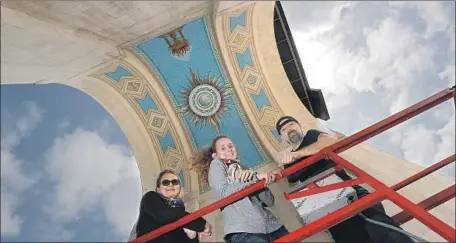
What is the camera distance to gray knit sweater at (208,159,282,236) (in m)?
2.41

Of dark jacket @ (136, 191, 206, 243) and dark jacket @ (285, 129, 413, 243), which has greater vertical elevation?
dark jacket @ (136, 191, 206, 243)

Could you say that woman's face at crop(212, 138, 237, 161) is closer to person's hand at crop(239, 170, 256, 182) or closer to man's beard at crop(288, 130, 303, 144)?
person's hand at crop(239, 170, 256, 182)

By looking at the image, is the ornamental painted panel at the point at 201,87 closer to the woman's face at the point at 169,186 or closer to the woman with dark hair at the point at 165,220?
the woman's face at the point at 169,186

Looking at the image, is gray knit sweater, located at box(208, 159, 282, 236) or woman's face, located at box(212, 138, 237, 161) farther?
woman's face, located at box(212, 138, 237, 161)

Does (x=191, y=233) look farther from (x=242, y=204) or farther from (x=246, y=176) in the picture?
(x=246, y=176)

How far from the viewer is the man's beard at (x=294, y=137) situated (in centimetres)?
338

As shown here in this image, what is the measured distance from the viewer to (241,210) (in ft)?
8.09

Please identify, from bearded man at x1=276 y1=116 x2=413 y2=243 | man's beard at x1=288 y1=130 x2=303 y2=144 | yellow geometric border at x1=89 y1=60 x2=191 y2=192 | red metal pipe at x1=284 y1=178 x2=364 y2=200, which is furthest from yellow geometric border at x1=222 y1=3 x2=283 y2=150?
red metal pipe at x1=284 y1=178 x2=364 y2=200

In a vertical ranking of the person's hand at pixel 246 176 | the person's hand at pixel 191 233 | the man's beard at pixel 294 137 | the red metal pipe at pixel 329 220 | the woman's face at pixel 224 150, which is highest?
the woman's face at pixel 224 150

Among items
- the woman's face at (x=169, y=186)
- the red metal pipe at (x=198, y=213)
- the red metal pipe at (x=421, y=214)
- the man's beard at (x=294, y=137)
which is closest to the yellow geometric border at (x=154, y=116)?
the man's beard at (x=294, y=137)

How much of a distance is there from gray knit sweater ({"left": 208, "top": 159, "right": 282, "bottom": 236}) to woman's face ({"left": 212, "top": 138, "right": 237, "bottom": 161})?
103 millimetres

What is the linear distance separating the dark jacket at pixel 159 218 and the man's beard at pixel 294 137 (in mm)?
1247

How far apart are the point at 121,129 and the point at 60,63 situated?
1.93 metres

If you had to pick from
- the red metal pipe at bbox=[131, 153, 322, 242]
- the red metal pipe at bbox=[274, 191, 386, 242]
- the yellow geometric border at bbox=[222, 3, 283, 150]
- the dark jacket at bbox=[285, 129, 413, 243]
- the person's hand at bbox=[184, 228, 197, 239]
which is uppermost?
the yellow geometric border at bbox=[222, 3, 283, 150]
